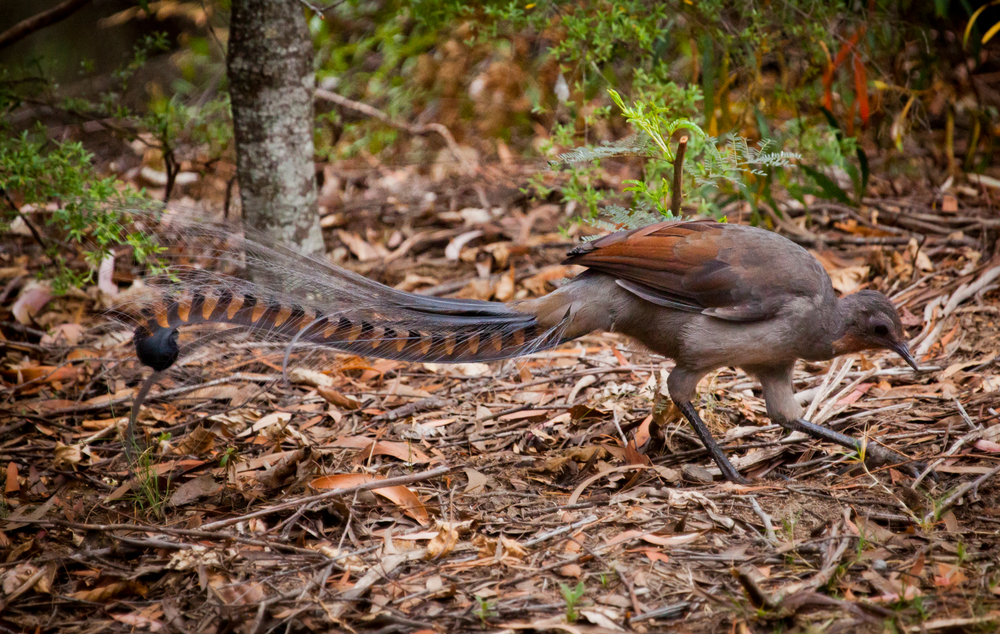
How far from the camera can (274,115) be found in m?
4.05

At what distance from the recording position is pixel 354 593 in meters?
2.37

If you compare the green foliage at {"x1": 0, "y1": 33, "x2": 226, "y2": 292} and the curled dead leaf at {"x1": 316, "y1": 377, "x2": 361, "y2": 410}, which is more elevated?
the green foliage at {"x1": 0, "y1": 33, "x2": 226, "y2": 292}

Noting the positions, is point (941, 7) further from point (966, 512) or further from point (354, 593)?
point (354, 593)

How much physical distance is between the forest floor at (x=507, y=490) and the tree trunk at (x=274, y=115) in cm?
83

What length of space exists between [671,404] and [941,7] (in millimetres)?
3203

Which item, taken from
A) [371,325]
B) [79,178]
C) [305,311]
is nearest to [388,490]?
[371,325]

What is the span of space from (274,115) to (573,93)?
187 cm

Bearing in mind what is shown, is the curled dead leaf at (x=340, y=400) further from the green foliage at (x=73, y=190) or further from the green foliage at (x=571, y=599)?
the green foliage at (x=571, y=599)

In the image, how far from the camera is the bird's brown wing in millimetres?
3150

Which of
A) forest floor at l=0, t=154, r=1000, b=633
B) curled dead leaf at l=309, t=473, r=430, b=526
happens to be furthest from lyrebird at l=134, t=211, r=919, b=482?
curled dead leaf at l=309, t=473, r=430, b=526

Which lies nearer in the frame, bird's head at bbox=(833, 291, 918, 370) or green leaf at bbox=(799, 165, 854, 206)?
bird's head at bbox=(833, 291, 918, 370)

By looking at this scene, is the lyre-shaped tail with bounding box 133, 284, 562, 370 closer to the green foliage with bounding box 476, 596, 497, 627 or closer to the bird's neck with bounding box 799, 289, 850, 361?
the bird's neck with bounding box 799, 289, 850, 361

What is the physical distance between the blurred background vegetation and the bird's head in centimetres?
66

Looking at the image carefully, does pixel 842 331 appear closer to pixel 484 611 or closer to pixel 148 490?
pixel 484 611
